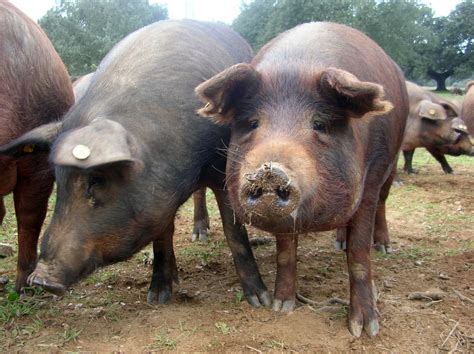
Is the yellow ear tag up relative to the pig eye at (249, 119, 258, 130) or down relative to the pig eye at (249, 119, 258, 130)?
down

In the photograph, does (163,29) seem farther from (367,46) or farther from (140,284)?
(140,284)

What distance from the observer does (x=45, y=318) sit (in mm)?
3746

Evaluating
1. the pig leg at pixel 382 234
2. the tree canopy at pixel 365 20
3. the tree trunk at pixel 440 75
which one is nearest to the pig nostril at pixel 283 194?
the pig leg at pixel 382 234

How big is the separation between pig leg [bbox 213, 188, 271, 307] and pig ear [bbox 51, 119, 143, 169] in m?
1.07

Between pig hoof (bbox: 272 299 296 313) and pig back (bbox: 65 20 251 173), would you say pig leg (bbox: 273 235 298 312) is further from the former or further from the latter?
pig back (bbox: 65 20 251 173)

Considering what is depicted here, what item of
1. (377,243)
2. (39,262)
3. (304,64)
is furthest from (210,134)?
(377,243)

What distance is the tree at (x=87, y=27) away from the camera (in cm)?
2462

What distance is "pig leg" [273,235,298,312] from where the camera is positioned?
370 cm

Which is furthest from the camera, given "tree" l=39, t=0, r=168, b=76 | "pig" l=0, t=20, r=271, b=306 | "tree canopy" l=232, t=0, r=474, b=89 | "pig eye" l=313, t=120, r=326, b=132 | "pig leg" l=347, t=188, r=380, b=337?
"tree canopy" l=232, t=0, r=474, b=89

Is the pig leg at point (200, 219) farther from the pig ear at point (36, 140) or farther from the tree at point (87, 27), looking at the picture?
the tree at point (87, 27)

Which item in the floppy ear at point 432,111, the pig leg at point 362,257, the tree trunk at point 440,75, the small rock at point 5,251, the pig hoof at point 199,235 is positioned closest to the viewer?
the pig leg at point 362,257

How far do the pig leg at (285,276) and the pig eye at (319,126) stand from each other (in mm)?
995

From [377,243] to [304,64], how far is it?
2.86m

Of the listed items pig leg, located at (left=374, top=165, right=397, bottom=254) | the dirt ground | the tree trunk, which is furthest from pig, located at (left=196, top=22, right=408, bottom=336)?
the tree trunk
